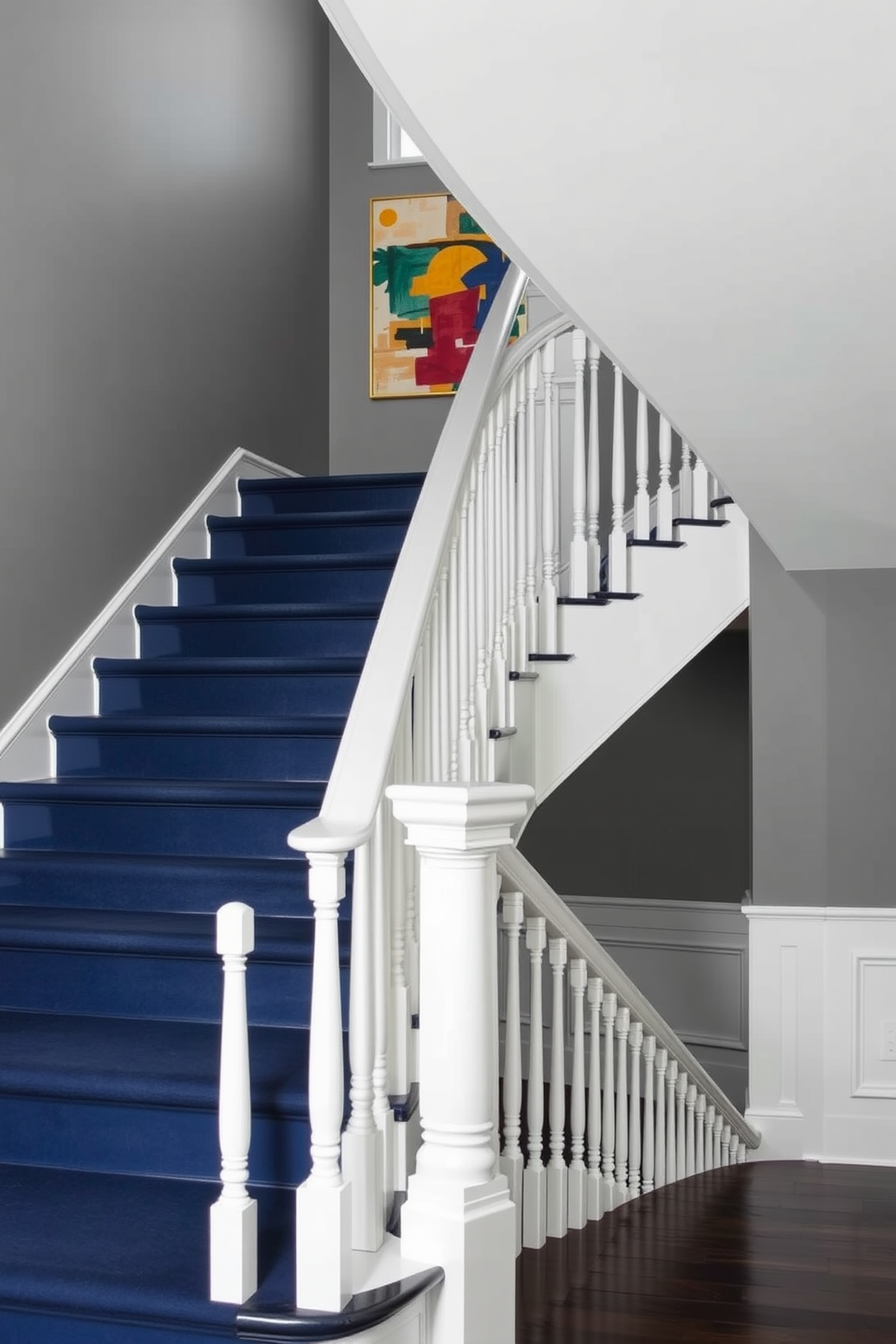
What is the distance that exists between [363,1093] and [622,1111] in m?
1.49

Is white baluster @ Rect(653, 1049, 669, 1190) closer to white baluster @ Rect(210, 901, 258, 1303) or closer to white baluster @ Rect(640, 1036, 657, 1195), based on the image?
white baluster @ Rect(640, 1036, 657, 1195)

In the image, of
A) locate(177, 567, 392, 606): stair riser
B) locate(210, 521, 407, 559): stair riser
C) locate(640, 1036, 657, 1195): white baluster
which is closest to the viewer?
locate(640, 1036, 657, 1195): white baluster

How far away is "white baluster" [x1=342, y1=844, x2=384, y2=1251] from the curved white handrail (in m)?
0.10

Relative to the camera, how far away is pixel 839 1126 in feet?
13.8

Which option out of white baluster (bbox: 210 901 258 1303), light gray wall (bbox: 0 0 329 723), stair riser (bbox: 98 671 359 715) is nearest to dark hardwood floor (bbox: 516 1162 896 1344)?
white baluster (bbox: 210 901 258 1303)

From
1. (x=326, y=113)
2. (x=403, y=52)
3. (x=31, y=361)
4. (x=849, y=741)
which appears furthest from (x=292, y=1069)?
(x=326, y=113)

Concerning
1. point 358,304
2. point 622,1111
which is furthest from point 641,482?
point 358,304

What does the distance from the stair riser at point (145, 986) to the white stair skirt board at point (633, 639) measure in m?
Result: 1.44

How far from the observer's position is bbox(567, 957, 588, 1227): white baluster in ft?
10.2

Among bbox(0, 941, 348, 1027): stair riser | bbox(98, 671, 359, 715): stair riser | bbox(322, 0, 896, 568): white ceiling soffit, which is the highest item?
bbox(322, 0, 896, 568): white ceiling soffit

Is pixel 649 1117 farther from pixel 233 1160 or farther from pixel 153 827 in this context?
pixel 233 1160

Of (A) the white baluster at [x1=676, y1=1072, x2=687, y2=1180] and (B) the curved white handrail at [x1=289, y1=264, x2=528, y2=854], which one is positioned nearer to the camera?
(B) the curved white handrail at [x1=289, y1=264, x2=528, y2=854]

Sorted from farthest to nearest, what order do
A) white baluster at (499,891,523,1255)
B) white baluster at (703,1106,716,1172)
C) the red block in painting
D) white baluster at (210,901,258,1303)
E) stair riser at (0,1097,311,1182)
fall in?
the red block in painting < white baluster at (703,1106,716,1172) < white baluster at (499,891,523,1255) < stair riser at (0,1097,311,1182) < white baluster at (210,901,258,1303)

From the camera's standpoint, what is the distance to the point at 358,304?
644 cm
